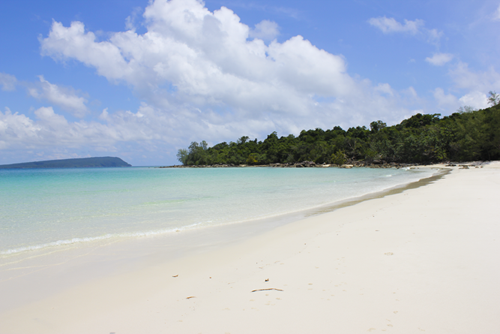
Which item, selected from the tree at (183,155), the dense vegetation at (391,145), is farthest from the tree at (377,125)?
the tree at (183,155)

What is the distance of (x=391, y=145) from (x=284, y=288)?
6954 centimetres

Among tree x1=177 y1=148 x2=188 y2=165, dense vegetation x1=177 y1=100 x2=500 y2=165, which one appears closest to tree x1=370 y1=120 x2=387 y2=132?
dense vegetation x1=177 y1=100 x2=500 y2=165

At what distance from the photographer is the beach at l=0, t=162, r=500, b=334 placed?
227 cm

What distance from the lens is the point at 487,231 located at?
14.8 feet

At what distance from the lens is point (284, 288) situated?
291 cm

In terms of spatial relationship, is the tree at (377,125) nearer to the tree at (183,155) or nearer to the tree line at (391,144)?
the tree line at (391,144)

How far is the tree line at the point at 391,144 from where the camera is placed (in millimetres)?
40406

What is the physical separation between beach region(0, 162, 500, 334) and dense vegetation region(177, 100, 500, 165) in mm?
45516

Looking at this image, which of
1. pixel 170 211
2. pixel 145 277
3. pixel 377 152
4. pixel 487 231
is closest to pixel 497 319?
pixel 487 231

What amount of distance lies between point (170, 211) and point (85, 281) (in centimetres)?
573

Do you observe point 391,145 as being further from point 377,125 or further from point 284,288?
point 284,288

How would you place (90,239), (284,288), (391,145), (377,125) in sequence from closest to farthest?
(284,288) → (90,239) → (391,145) → (377,125)

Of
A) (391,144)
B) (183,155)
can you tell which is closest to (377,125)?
Answer: (391,144)

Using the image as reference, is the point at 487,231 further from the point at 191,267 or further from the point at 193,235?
the point at 193,235
